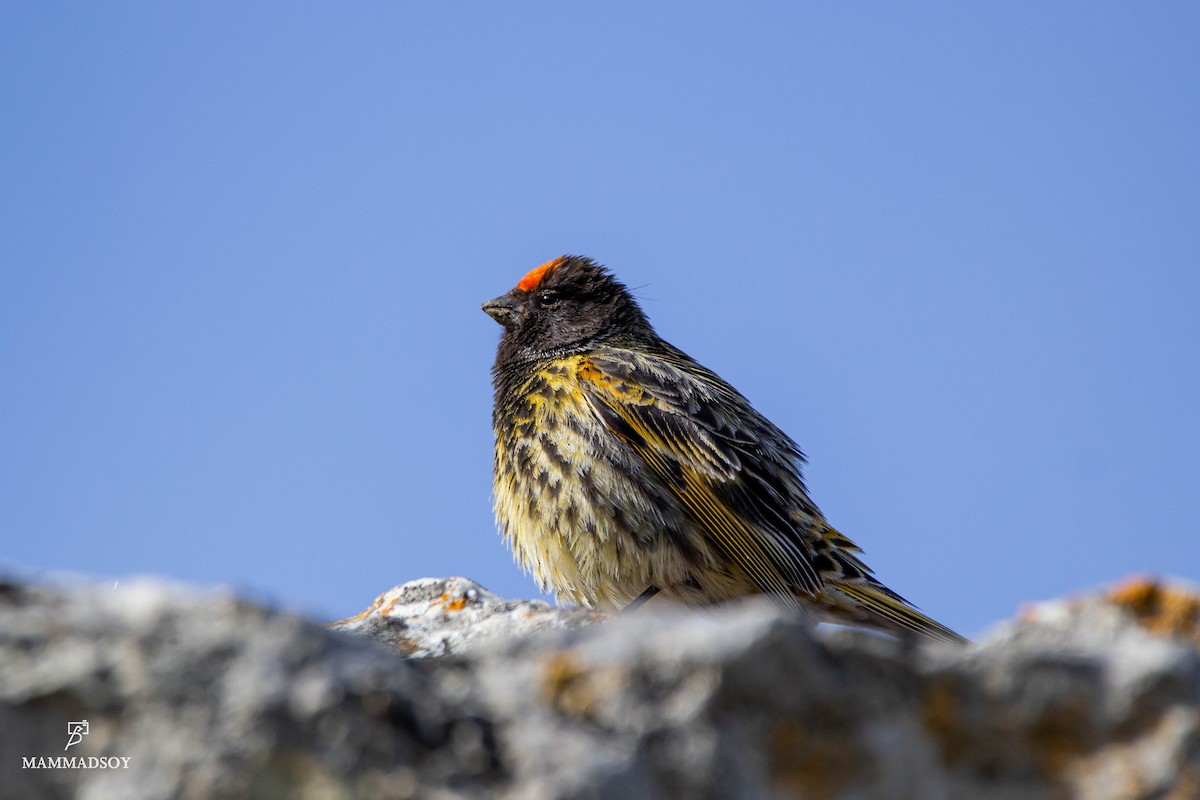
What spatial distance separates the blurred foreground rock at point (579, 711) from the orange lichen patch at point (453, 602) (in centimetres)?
227

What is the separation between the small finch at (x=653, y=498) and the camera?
7422 mm

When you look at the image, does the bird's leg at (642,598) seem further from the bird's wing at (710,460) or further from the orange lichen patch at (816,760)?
the orange lichen patch at (816,760)

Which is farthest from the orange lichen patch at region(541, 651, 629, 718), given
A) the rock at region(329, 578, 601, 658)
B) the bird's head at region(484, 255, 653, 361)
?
the bird's head at region(484, 255, 653, 361)

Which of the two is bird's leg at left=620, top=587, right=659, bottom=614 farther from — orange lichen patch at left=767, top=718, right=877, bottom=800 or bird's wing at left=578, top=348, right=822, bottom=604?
orange lichen patch at left=767, top=718, right=877, bottom=800

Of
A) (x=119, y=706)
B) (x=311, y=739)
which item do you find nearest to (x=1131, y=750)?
(x=311, y=739)

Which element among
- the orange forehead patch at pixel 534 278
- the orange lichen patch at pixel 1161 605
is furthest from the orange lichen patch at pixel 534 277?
the orange lichen patch at pixel 1161 605

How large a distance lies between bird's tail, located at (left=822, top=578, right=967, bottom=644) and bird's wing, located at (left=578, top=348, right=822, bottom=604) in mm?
170

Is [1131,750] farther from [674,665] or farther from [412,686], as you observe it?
[412,686]

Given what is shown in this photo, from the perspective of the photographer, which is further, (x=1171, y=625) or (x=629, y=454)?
(x=629, y=454)

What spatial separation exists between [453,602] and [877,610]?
145 inches

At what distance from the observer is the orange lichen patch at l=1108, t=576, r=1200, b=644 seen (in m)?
2.68

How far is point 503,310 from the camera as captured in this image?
29.7 feet

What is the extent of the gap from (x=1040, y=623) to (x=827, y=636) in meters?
0.71

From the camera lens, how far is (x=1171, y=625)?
270 cm
